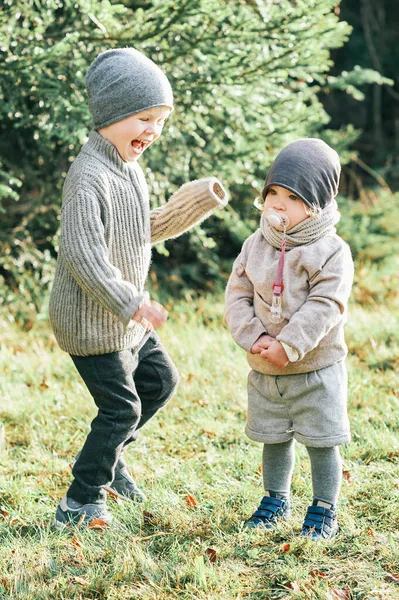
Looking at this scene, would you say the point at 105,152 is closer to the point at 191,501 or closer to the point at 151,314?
the point at 151,314

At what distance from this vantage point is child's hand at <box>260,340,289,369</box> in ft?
9.02

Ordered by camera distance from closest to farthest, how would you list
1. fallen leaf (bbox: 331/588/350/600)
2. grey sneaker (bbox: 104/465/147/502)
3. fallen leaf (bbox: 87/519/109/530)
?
fallen leaf (bbox: 331/588/350/600), fallen leaf (bbox: 87/519/109/530), grey sneaker (bbox: 104/465/147/502)

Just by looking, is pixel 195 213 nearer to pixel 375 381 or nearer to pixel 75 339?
pixel 75 339

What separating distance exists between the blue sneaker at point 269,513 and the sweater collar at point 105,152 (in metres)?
1.42

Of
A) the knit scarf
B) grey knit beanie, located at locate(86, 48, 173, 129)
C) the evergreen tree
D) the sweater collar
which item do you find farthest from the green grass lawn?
grey knit beanie, located at locate(86, 48, 173, 129)

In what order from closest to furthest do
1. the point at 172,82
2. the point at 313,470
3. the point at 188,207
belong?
1. the point at 313,470
2. the point at 188,207
3. the point at 172,82

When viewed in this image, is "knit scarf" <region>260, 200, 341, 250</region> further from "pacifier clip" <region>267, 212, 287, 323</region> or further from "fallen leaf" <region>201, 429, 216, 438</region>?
"fallen leaf" <region>201, 429, 216, 438</region>

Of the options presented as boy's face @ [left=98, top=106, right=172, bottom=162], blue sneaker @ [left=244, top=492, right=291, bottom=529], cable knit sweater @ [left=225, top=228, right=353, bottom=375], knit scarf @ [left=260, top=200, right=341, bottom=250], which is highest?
boy's face @ [left=98, top=106, right=172, bottom=162]

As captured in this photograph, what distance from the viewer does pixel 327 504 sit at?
115 inches

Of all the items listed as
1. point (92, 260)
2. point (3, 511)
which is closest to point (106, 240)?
point (92, 260)

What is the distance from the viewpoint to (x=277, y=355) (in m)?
2.75

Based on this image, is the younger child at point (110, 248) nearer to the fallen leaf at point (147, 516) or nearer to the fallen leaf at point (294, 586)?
the fallen leaf at point (147, 516)

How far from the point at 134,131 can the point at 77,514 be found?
5.10 feet

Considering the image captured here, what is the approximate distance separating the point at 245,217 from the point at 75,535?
4.62 meters
